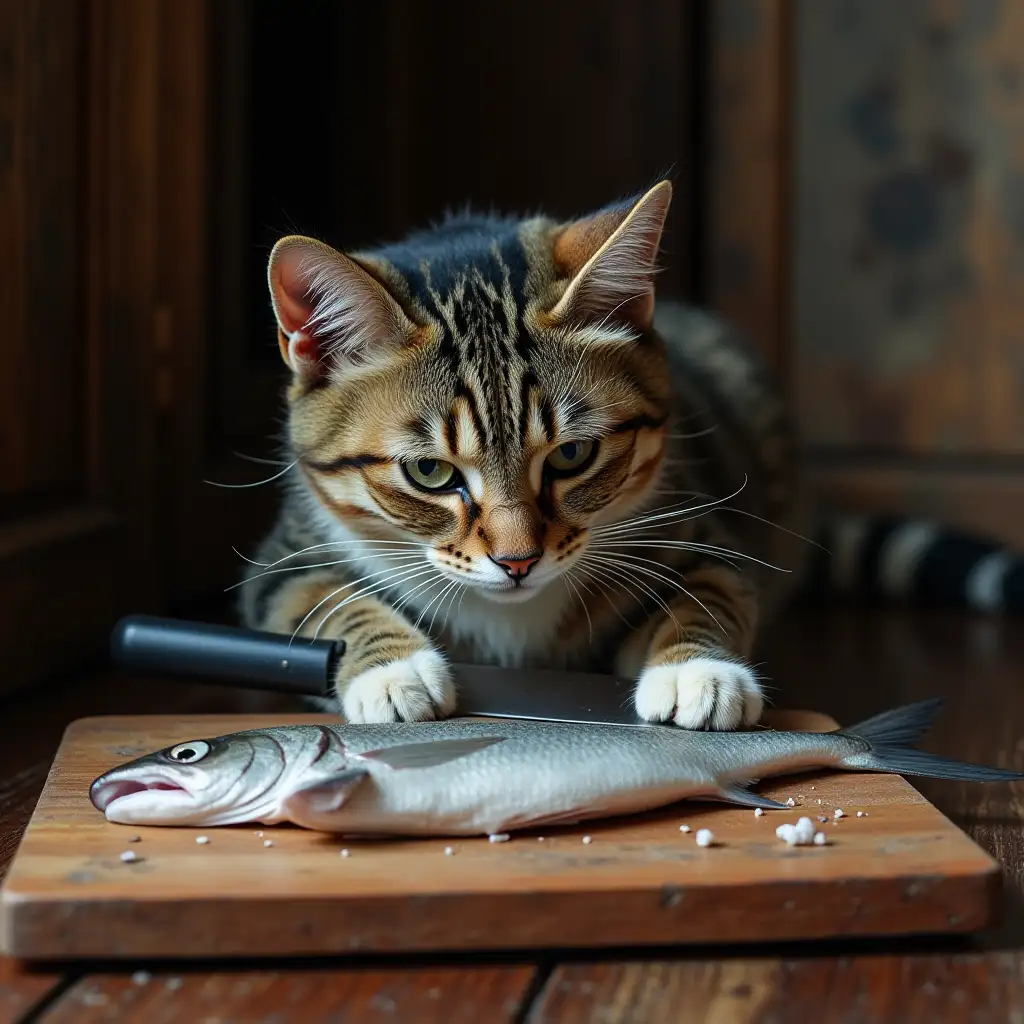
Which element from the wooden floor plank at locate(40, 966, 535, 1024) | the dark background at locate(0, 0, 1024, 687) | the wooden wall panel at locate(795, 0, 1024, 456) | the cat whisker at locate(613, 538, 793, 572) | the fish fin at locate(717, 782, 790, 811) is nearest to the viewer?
the wooden floor plank at locate(40, 966, 535, 1024)

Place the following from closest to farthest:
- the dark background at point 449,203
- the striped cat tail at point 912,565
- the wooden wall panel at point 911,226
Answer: the dark background at point 449,203, the striped cat tail at point 912,565, the wooden wall panel at point 911,226

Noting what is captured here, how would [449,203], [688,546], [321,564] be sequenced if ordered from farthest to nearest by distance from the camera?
1. [449,203]
2. [321,564]
3. [688,546]

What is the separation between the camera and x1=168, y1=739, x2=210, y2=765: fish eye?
1.25 meters

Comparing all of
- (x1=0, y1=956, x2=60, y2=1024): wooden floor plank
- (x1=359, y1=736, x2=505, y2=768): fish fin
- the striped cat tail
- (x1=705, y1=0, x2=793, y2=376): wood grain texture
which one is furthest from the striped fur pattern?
(x1=705, y1=0, x2=793, y2=376): wood grain texture

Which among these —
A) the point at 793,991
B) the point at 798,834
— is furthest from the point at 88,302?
the point at 793,991

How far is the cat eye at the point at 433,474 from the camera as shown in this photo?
1604 mm

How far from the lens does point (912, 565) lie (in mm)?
2869

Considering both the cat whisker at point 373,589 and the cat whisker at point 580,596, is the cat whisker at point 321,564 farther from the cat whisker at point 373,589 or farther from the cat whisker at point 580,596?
the cat whisker at point 580,596

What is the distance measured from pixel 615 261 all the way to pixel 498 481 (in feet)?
1.01

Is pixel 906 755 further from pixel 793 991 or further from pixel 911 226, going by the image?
pixel 911 226

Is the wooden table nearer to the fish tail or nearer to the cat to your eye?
the fish tail

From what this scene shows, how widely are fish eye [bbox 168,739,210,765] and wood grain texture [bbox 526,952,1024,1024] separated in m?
0.39

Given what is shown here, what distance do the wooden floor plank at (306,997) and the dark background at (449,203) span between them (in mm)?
1056

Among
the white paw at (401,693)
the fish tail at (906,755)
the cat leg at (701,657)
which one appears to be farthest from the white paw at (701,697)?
→ the white paw at (401,693)
